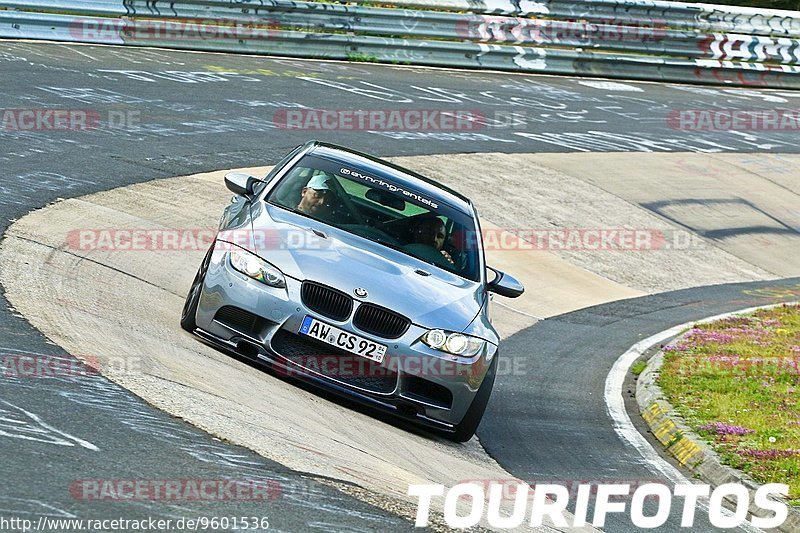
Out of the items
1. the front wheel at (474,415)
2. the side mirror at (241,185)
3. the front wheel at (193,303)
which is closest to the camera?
the front wheel at (474,415)

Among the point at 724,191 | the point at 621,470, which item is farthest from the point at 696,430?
the point at 724,191

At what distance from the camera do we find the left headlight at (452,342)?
7.91m

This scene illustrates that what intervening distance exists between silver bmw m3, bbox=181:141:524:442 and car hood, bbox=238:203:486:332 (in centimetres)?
1

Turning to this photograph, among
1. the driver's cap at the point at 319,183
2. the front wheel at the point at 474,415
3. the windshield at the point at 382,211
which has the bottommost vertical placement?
the front wheel at the point at 474,415

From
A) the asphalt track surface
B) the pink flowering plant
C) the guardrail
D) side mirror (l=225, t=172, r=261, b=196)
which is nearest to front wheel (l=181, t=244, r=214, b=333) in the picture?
side mirror (l=225, t=172, r=261, b=196)

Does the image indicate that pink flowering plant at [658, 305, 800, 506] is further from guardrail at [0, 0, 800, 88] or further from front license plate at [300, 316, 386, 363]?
guardrail at [0, 0, 800, 88]

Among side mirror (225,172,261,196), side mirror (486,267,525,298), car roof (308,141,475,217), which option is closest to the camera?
side mirror (486,267,525,298)

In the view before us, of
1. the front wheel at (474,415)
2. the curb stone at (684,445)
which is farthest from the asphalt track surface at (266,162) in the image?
the curb stone at (684,445)

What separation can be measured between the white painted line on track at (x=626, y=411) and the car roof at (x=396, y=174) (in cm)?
213

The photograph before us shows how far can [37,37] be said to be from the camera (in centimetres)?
1992

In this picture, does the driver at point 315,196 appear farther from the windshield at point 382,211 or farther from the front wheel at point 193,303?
the front wheel at point 193,303

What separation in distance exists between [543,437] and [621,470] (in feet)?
2.35

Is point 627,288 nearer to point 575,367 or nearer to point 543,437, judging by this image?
point 575,367

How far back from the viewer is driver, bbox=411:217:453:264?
9102 millimetres
